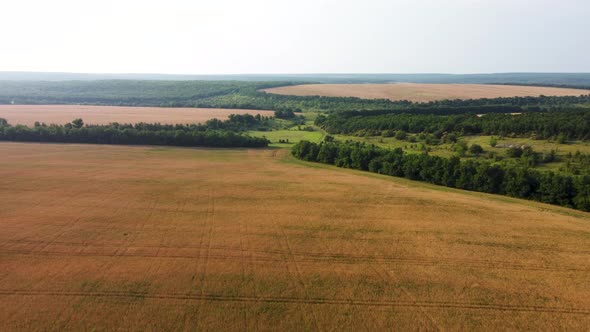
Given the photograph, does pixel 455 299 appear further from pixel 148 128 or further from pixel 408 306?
pixel 148 128

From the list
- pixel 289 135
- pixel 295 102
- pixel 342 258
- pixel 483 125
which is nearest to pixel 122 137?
pixel 289 135

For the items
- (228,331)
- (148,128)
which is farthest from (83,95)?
(228,331)

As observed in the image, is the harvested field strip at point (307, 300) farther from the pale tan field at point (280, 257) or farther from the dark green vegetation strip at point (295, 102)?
the dark green vegetation strip at point (295, 102)

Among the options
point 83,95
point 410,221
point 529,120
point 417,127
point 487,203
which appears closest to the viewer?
point 410,221

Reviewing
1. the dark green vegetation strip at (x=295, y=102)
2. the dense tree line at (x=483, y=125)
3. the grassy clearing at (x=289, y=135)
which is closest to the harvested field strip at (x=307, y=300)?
the dense tree line at (x=483, y=125)

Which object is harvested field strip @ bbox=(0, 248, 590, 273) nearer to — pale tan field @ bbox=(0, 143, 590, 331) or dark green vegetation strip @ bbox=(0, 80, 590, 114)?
pale tan field @ bbox=(0, 143, 590, 331)
